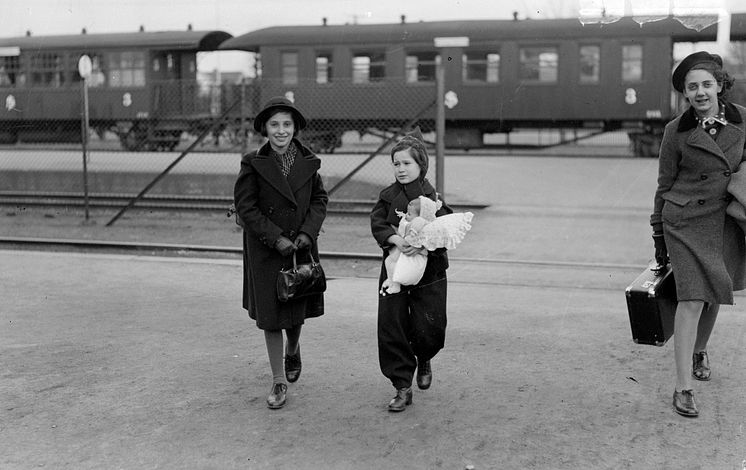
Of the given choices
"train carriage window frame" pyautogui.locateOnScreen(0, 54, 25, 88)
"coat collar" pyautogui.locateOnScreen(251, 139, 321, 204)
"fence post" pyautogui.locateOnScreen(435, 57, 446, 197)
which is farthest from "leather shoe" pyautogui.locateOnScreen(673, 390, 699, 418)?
"train carriage window frame" pyautogui.locateOnScreen(0, 54, 25, 88)

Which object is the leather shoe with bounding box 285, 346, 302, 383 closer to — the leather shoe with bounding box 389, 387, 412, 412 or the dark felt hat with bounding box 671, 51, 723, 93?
the leather shoe with bounding box 389, 387, 412, 412

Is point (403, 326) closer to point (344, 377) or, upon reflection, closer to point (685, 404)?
point (344, 377)

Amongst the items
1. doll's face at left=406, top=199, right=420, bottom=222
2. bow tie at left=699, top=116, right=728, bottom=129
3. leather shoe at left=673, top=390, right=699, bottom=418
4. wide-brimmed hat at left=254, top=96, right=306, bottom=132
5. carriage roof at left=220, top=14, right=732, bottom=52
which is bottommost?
leather shoe at left=673, top=390, right=699, bottom=418

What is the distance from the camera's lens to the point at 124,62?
2702 centimetres

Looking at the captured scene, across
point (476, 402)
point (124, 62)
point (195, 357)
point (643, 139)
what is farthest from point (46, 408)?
point (124, 62)

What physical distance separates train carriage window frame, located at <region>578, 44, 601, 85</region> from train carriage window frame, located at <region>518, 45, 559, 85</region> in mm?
591

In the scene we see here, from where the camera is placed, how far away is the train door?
26.3 meters

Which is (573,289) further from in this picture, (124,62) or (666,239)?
(124,62)

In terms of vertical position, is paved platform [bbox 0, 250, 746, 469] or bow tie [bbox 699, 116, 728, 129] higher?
bow tie [bbox 699, 116, 728, 129]

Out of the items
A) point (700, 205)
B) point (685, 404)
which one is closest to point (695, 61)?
point (700, 205)

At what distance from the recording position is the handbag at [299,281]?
494 centimetres

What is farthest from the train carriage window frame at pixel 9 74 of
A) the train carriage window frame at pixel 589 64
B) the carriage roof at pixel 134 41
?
the train carriage window frame at pixel 589 64

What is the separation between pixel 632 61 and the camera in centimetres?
2269

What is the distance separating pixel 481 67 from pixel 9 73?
46.7 feet
